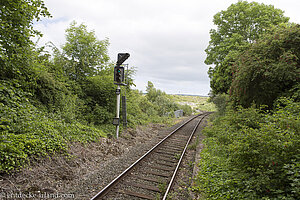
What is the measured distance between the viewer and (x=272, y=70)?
786 centimetres

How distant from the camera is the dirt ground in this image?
12.7ft

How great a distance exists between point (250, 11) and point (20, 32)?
58.2 feet

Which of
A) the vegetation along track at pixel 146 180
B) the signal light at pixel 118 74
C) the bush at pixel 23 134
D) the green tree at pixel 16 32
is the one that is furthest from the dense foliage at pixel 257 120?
the green tree at pixel 16 32

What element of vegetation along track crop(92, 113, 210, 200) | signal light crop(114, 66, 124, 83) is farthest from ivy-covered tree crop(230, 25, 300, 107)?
signal light crop(114, 66, 124, 83)

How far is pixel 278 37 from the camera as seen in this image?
8.58 m

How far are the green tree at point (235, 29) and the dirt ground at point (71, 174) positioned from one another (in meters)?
11.8

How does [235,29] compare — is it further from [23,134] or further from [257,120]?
[23,134]

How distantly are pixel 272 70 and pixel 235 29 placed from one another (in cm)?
1051

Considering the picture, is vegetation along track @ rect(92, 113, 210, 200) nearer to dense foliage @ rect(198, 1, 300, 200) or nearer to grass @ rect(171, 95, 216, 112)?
dense foliage @ rect(198, 1, 300, 200)

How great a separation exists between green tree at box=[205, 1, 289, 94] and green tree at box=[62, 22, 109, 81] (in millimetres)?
10544

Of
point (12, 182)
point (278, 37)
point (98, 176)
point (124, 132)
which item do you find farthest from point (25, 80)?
point (278, 37)

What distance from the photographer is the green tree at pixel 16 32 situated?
5.29 metres

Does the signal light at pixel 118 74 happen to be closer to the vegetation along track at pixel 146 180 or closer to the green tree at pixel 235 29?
the vegetation along track at pixel 146 180

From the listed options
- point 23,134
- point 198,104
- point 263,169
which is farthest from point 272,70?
point 198,104
